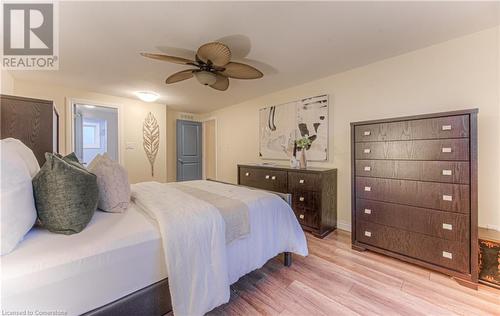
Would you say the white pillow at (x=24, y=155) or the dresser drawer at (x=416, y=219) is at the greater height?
the white pillow at (x=24, y=155)

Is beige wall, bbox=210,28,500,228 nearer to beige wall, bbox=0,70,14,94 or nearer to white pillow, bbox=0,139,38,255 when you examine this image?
white pillow, bbox=0,139,38,255

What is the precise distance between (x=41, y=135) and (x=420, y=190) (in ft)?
11.5

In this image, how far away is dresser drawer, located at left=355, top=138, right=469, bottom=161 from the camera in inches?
66.9

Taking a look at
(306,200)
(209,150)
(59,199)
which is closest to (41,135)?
(59,199)

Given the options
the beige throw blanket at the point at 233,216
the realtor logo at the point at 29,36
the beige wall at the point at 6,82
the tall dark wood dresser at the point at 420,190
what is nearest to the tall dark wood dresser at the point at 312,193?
the tall dark wood dresser at the point at 420,190

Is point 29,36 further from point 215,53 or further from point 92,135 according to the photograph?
point 92,135

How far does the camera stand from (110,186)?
149 centimetres

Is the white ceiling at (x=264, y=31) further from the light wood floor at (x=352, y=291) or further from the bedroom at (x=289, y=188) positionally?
the light wood floor at (x=352, y=291)

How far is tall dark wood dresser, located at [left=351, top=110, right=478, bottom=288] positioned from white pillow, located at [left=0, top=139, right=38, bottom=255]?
2.66m

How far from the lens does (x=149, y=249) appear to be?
1.12 metres

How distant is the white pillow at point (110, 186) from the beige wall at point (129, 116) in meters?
2.92

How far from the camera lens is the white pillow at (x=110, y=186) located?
146 centimetres

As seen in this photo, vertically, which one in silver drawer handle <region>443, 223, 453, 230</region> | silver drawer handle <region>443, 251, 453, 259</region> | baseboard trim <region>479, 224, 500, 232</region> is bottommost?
silver drawer handle <region>443, 251, 453, 259</region>

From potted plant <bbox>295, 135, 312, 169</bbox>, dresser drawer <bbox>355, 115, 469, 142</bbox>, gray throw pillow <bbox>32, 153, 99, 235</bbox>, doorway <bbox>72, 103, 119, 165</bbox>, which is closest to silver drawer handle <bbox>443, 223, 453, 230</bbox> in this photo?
dresser drawer <bbox>355, 115, 469, 142</bbox>
